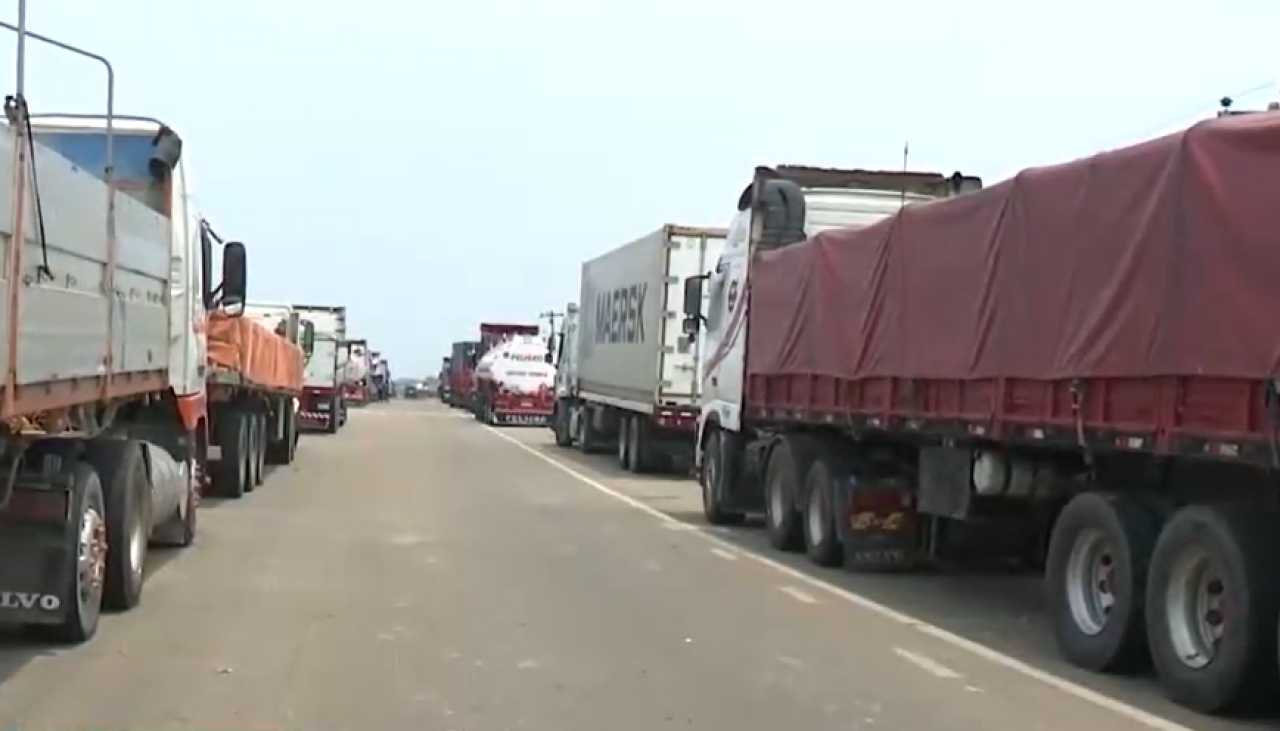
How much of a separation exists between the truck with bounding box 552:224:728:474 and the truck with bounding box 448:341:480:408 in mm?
31063

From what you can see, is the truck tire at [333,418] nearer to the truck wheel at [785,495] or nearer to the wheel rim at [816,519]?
the truck wheel at [785,495]

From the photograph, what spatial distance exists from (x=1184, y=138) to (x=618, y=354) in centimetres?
2261

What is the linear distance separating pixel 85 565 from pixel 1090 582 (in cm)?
597

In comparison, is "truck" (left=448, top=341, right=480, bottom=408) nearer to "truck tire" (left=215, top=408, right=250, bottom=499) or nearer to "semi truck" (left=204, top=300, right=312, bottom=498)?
"semi truck" (left=204, top=300, right=312, bottom=498)

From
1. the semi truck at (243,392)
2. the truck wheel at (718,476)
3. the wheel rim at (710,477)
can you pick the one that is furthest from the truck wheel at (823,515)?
the semi truck at (243,392)

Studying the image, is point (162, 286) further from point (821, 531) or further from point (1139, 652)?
point (1139, 652)

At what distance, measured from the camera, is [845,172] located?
58.2 ft

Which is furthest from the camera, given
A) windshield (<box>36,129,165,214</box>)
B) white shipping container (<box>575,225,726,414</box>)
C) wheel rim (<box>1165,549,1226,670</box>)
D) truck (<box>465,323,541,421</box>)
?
truck (<box>465,323,541,421</box>)

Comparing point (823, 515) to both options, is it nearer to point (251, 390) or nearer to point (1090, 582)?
point (1090, 582)

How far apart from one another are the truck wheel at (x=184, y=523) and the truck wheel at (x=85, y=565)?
4.39 meters

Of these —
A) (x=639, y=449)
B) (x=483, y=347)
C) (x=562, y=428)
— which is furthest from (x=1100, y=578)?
(x=483, y=347)

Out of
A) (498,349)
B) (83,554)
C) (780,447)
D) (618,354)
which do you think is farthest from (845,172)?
(498,349)

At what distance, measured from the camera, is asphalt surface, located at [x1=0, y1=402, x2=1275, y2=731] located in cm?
828

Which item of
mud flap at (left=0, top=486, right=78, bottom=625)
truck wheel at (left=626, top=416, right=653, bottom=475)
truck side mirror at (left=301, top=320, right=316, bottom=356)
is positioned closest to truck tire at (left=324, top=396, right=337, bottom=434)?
truck side mirror at (left=301, top=320, right=316, bottom=356)
